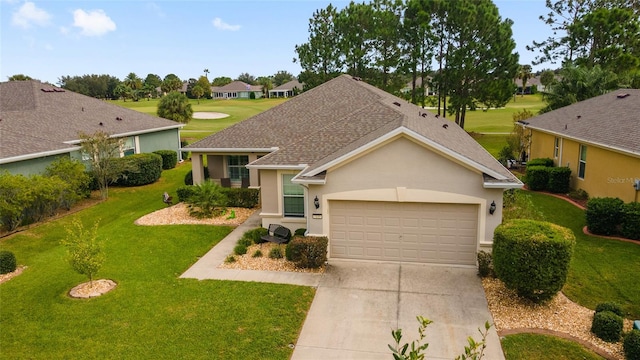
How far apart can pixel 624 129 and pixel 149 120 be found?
2745 centimetres

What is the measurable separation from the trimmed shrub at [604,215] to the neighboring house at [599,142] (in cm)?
155

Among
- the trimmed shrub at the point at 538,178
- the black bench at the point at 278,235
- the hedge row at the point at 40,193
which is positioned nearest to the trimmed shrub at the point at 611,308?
the black bench at the point at 278,235

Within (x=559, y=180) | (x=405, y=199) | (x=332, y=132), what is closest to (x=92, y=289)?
(x=405, y=199)

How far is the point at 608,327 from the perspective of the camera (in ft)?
27.7

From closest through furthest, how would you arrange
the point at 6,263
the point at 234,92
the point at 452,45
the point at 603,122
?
the point at 6,263
the point at 603,122
the point at 452,45
the point at 234,92

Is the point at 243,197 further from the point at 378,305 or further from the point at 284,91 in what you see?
the point at 284,91

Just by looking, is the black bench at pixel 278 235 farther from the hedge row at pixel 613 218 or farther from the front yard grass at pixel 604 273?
the hedge row at pixel 613 218

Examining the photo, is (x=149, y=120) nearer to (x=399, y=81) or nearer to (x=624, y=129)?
(x=399, y=81)

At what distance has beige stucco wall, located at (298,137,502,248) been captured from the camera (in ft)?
38.8

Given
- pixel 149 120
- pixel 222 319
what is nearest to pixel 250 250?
pixel 222 319

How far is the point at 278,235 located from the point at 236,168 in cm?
732

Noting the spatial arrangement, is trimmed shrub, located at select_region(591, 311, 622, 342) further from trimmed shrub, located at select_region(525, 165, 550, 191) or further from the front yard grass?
trimmed shrub, located at select_region(525, 165, 550, 191)

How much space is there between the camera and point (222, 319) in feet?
31.2

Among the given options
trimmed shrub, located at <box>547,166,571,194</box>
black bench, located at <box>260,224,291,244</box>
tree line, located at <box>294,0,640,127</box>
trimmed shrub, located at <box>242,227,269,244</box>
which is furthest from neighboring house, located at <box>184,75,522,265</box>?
tree line, located at <box>294,0,640,127</box>
